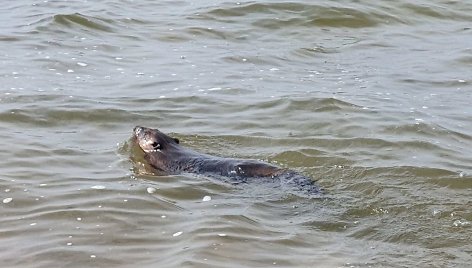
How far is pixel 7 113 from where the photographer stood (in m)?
11.4

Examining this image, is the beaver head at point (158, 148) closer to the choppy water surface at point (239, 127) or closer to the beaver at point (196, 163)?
the beaver at point (196, 163)

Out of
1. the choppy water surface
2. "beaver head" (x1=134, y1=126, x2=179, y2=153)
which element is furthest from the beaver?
the choppy water surface

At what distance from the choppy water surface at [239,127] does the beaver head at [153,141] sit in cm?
23

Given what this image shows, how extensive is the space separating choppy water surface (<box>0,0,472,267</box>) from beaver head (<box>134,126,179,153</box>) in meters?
0.23

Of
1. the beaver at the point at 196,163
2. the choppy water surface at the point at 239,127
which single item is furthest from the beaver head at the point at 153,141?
the choppy water surface at the point at 239,127

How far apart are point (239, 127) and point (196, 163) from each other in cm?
203

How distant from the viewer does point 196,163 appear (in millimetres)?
9656

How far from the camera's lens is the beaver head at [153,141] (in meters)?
9.99

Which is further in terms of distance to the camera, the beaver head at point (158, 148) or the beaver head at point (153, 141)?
the beaver head at point (153, 141)

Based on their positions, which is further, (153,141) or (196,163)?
(153,141)

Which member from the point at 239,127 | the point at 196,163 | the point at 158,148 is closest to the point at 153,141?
the point at 158,148

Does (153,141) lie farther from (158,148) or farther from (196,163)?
(196,163)

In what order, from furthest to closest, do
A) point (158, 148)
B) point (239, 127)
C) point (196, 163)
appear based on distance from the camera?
point (239, 127) < point (158, 148) < point (196, 163)

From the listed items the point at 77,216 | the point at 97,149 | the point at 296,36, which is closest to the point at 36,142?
the point at 97,149
